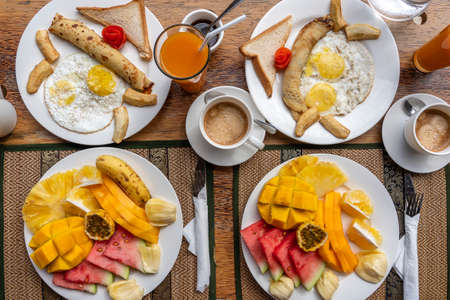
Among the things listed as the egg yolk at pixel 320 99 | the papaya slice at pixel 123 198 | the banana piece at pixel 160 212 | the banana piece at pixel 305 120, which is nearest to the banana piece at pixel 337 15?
the egg yolk at pixel 320 99

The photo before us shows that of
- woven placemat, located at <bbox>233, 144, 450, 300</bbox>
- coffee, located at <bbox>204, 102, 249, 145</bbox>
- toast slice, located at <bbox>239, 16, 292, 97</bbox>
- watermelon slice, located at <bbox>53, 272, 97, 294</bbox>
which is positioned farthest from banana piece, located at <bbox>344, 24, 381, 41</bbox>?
watermelon slice, located at <bbox>53, 272, 97, 294</bbox>

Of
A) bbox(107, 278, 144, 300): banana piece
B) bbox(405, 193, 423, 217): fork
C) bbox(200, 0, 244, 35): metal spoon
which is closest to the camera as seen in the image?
bbox(200, 0, 244, 35): metal spoon

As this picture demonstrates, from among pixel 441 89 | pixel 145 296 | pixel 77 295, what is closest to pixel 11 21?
pixel 77 295

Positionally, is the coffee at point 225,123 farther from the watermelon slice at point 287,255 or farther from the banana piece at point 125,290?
the banana piece at point 125,290

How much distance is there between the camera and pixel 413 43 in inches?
63.2

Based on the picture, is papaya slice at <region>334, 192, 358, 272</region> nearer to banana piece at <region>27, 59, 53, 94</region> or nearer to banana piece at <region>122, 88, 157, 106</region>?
banana piece at <region>122, 88, 157, 106</region>

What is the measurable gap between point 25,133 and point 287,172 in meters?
1.18

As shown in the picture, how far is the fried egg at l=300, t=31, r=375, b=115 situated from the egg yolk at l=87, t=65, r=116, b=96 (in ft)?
2.73

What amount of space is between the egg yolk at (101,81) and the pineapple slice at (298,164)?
83 centimetres

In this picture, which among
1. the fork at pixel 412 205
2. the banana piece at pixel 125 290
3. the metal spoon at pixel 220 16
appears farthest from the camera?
the fork at pixel 412 205

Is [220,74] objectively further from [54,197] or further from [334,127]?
[54,197]

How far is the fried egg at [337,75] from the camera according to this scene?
1523 mm

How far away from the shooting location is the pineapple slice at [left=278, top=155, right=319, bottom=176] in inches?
57.9

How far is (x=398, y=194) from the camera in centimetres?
158
